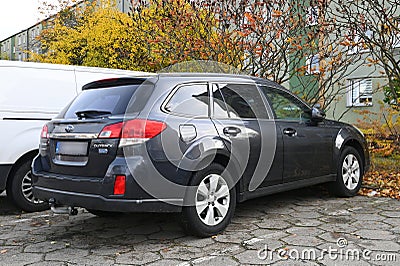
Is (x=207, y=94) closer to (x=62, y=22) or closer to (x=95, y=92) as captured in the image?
(x=95, y=92)

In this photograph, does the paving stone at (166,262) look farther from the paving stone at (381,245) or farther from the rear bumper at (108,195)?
the paving stone at (381,245)

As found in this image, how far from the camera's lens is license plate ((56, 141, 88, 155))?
4363 mm

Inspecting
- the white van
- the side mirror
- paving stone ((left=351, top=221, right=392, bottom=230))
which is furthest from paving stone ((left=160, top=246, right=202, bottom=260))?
the side mirror

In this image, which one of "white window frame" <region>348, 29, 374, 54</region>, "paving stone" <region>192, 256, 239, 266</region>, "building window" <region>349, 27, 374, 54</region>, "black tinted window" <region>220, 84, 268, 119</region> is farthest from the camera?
"white window frame" <region>348, 29, 374, 54</region>

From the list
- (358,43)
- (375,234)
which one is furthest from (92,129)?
(358,43)

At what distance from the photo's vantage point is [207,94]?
4.93m

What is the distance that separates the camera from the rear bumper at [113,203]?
162 inches

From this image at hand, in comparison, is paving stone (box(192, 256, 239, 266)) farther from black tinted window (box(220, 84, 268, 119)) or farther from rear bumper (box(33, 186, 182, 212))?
black tinted window (box(220, 84, 268, 119))

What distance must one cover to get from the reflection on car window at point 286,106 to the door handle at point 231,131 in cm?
86

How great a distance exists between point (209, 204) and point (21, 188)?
3.01 metres

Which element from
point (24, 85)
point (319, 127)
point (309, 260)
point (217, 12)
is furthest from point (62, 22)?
point (309, 260)

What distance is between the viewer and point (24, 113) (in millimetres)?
6160

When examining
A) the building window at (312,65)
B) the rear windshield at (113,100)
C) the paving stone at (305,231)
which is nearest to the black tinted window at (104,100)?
the rear windshield at (113,100)

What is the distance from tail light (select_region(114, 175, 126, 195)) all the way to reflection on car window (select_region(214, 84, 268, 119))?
1.51m
